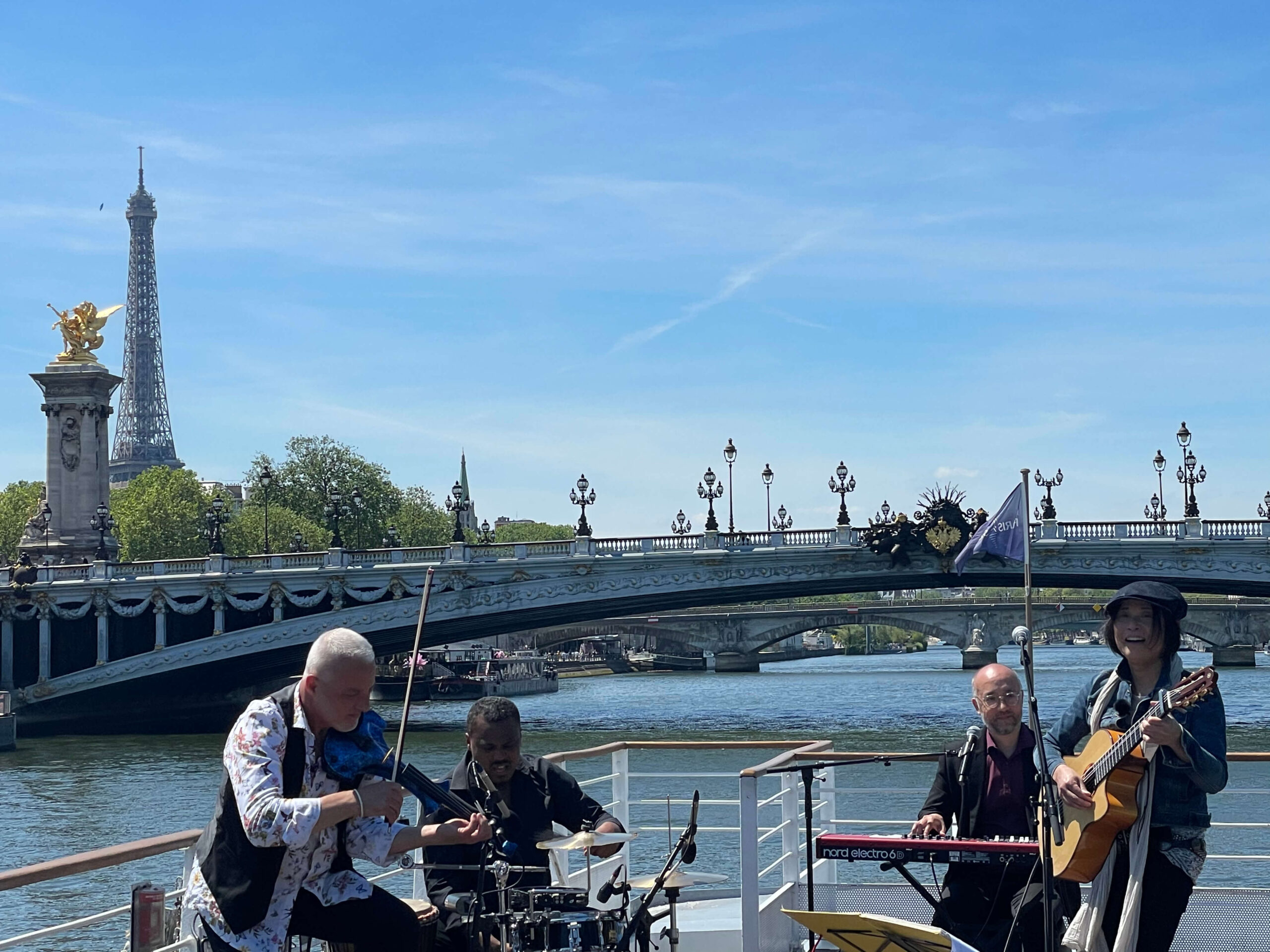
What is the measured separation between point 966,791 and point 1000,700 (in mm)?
370

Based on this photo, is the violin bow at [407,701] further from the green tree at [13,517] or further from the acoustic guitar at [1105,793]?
the green tree at [13,517]

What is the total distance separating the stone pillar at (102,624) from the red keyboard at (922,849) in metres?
41.5

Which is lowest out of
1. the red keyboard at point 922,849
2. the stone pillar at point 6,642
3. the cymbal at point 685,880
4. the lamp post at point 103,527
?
the stone pillar at point 6,642

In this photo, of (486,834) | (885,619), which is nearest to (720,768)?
(486,834)

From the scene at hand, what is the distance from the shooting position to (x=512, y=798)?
5.94m

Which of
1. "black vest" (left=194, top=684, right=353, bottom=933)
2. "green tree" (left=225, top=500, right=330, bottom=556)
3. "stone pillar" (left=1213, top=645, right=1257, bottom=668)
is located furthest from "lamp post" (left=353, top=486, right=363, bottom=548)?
"black vest" (left=194, top=684, right=353, bottom=933)

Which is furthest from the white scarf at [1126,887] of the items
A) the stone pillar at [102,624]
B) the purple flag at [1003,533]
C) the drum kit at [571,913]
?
the stone pillar at [102,624]

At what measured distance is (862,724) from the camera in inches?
1614

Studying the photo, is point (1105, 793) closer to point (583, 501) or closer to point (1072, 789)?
point (1072, 789)

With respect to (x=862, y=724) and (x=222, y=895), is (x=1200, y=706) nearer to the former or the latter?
(x=222, y=895)

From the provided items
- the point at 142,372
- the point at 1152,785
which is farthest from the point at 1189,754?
the point at 142,372

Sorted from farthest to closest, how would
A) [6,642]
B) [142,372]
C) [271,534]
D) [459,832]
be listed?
[142,372], [271,534], [6,642], [459,832]

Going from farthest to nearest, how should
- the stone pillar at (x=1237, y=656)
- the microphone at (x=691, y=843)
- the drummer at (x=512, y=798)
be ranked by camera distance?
the stone pillar at (x=1237, y=656), the drummer at (x=512, y=798), the microphone at (x=691, y=843)

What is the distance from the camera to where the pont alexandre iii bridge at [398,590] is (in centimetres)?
3803
